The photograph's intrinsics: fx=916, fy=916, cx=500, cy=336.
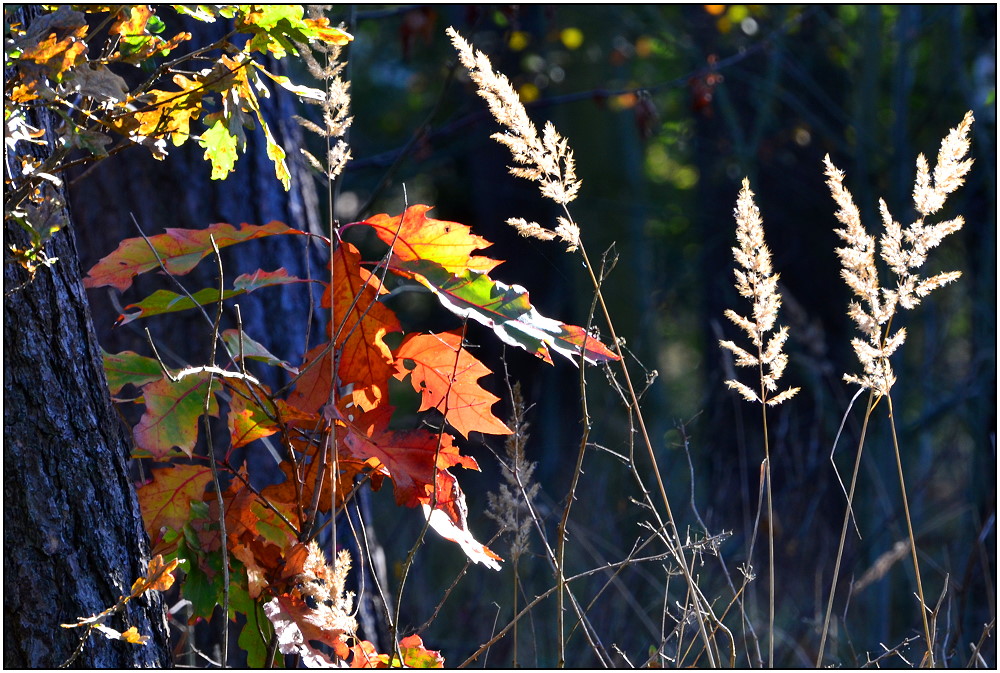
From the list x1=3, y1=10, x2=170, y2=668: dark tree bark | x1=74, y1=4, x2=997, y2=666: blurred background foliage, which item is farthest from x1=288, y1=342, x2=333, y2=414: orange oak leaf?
x1=74, y1=4, x2=997, y2=666: blurred background foliage

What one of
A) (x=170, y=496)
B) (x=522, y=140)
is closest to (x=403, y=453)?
(x=170, y=496)

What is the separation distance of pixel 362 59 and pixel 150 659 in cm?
916

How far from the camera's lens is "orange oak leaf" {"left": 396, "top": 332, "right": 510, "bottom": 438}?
1382mm

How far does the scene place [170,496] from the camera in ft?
4.56

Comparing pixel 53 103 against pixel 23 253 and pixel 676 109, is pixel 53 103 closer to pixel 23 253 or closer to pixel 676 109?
pixel 23 253

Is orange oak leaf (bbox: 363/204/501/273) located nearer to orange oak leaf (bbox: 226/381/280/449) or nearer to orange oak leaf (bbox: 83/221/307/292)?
orange oak leaf (bbox: 83/221/307/292)

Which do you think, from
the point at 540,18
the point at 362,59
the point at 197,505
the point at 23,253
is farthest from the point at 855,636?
the point at 362,59

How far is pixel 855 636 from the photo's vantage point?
4547mm

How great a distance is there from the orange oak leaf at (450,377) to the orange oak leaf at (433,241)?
123 mm

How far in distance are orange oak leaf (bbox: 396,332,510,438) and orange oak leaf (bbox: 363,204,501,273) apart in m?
0.12

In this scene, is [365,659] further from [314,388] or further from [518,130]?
[518,130]

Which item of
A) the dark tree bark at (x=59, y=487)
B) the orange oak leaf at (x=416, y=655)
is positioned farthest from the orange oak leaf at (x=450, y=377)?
the dark tree bark at (x=59, y=487)

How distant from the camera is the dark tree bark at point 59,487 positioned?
3.81ft

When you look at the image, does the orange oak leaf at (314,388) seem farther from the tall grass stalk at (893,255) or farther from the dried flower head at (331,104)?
the tall grass stalk at (893,255)
